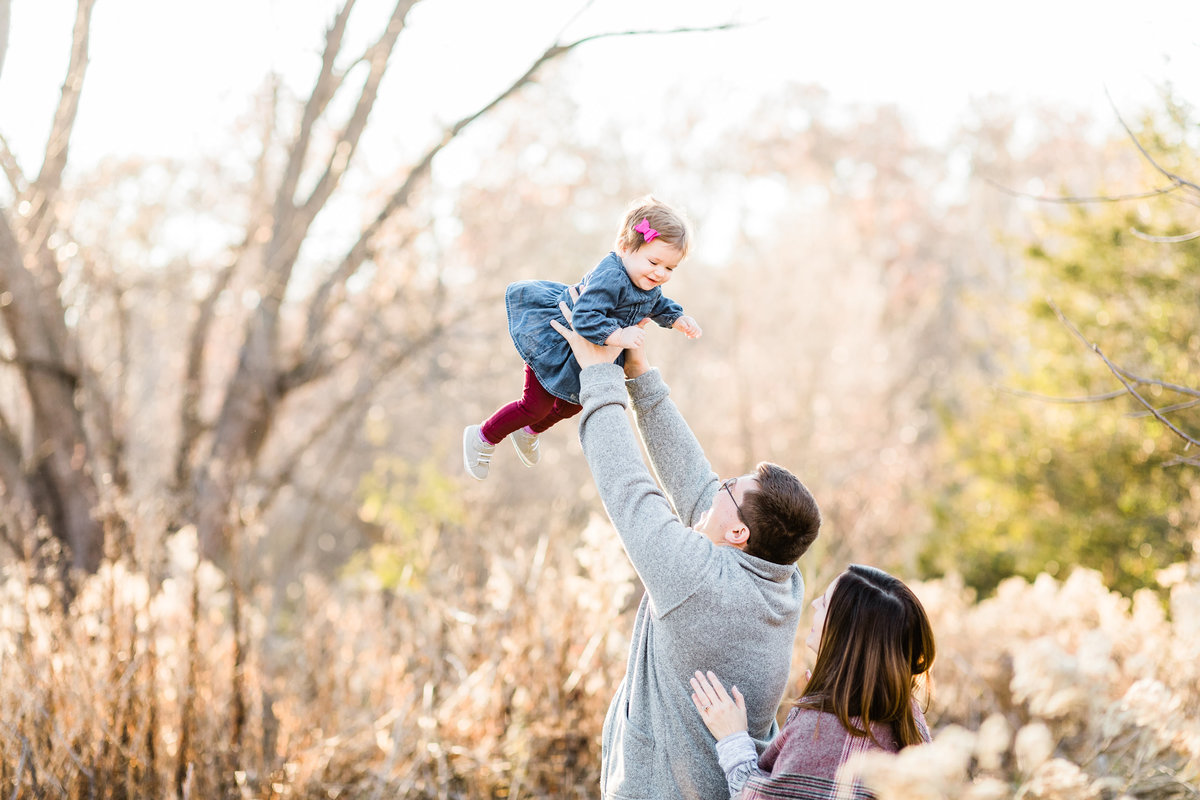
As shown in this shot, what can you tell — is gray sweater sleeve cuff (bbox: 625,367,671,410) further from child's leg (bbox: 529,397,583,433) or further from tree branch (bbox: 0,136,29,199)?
tree branch (bbox: 0,136,29,199)

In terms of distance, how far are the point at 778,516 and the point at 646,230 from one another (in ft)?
2.59

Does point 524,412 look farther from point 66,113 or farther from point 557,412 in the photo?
point 66,113

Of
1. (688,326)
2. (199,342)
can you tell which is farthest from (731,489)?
(199,342)

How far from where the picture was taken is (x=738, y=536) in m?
2.21

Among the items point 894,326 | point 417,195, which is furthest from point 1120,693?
point 894,326

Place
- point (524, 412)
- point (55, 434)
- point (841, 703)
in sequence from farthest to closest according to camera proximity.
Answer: point (55, 434) < point (524, 412) < point (841, 703)

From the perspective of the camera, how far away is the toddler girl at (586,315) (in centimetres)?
235

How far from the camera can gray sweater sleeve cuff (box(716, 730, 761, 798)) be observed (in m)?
2.10

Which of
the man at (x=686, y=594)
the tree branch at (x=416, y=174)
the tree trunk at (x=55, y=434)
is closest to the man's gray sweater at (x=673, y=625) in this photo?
the man at (x=686, y=594)

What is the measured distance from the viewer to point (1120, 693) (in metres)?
4.12

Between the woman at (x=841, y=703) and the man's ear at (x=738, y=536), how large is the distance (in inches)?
9.4

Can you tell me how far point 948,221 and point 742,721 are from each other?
73.5ft

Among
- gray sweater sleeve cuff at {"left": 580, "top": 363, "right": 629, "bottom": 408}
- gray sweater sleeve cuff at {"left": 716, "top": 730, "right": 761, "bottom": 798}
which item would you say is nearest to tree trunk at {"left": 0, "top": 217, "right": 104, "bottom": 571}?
gray sweater sleeve cuff at {"left": 580, "top": 363, "right": 629, "bottom": 408}

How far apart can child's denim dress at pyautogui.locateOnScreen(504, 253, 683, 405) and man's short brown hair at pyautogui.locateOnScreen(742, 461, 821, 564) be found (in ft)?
1.73
